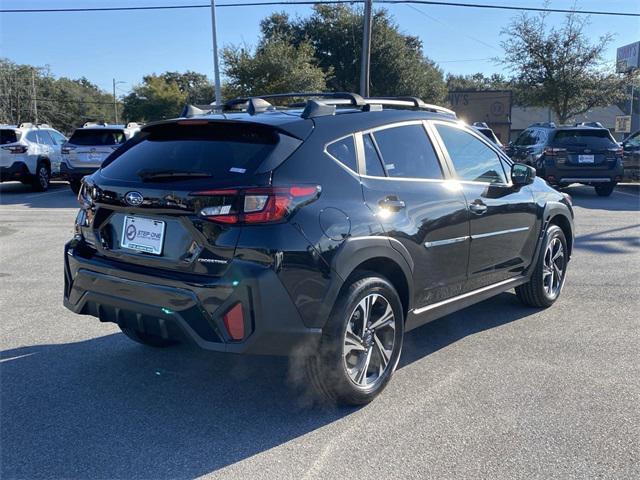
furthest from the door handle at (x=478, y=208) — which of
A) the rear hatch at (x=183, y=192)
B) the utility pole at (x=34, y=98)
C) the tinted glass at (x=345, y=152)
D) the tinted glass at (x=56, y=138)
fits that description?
the utility pole at (x=34, y=98)

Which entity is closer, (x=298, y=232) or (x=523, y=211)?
(x=298, y=232)

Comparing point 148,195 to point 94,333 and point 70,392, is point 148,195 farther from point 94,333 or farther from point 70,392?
point 94,333

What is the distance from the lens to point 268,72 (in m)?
24.4

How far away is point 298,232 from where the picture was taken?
3225 mm

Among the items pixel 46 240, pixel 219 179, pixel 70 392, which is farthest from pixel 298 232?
pixel 46 240

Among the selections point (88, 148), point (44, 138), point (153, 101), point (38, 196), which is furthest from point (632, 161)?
point (153, 101)

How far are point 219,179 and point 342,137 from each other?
855 mm

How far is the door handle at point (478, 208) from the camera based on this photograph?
14.9 feet

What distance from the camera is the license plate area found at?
3.38 m

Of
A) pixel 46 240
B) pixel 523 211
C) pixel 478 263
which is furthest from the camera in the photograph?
pixel 46 240

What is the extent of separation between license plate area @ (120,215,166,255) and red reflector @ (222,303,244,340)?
0.57m

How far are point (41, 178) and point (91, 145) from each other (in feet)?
7.98

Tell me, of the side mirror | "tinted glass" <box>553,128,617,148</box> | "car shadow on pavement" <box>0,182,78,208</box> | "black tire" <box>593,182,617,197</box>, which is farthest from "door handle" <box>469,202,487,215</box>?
"black tire" <box>593,182,617,197</box>

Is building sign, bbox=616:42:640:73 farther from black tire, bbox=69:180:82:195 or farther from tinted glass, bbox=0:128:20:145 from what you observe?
tinted glass, bbox=0:128:20:145
